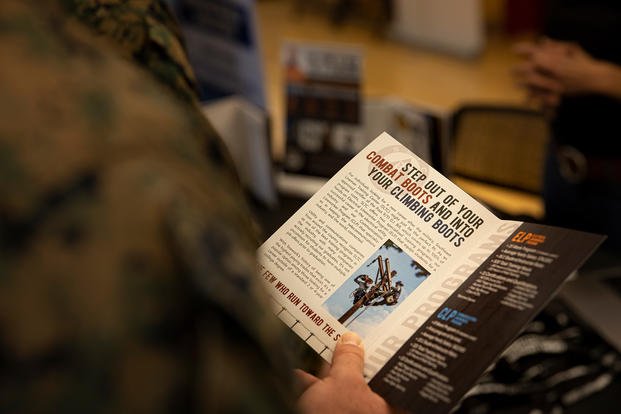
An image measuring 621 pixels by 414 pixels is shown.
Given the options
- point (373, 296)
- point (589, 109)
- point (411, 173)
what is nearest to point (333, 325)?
point (373, 296)

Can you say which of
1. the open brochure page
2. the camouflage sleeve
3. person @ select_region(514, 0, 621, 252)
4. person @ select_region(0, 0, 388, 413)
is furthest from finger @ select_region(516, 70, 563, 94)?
person @ select_region(0, 0, 388, 413)

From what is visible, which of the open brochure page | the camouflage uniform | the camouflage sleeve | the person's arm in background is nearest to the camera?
the camouflage uniform

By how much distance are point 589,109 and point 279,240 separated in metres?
1.26

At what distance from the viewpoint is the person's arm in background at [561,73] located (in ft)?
6.12

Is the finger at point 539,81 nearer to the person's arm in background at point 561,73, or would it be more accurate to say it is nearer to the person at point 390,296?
the person's arm in background at point 561,73

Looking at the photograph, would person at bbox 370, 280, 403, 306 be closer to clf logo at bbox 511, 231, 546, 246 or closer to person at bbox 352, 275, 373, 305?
person at bbox 352, 275, 373, 305

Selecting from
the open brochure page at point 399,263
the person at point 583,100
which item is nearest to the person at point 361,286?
the open brochure page at point 399,263

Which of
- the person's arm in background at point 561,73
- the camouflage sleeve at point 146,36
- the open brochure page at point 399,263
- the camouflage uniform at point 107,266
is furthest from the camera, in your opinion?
the person's arm in background at point 561,73

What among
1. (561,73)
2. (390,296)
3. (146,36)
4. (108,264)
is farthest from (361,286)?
(561,73)

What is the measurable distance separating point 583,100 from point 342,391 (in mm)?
1364

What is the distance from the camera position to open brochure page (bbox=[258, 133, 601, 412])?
84cm

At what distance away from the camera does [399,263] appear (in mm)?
903

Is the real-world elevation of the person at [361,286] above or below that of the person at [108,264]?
below

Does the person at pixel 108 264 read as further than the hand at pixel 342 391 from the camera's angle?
No
